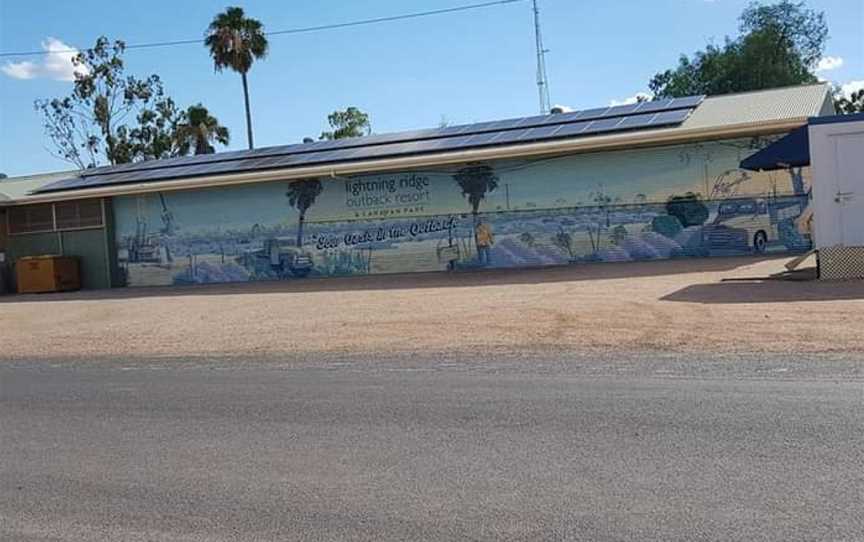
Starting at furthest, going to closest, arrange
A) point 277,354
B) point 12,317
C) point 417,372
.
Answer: point 12,317, point 277,354, point 417,372

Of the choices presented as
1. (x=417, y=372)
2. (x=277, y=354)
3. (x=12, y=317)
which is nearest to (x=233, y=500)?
(x=417, y=372)

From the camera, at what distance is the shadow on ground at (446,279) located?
19688 mm

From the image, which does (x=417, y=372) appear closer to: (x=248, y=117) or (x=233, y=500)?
(x=233, y=500)

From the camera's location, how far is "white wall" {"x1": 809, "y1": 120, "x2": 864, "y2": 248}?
49.8 ft

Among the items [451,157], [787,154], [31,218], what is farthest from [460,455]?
[31,218]

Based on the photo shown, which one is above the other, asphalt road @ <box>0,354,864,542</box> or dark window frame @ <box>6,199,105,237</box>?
dark window frame @ <box>6,199,105,237</box>

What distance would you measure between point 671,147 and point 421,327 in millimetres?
11127

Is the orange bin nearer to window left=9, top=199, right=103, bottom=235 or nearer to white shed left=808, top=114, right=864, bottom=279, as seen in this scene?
window left=9, top=199, right=103, bottom=235

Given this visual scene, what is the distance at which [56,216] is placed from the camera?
30359 millimetres

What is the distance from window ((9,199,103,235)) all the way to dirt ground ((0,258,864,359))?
7309 mm

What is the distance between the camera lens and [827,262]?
15180mm

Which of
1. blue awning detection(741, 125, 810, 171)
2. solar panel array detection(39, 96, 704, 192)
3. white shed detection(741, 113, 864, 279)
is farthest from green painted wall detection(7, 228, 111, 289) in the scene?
white shed detection(741, 113, 864, 279)

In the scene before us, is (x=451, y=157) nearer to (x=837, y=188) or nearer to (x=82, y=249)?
(x=837, y=188)

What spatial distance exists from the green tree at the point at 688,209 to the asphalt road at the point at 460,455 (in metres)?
13.0
